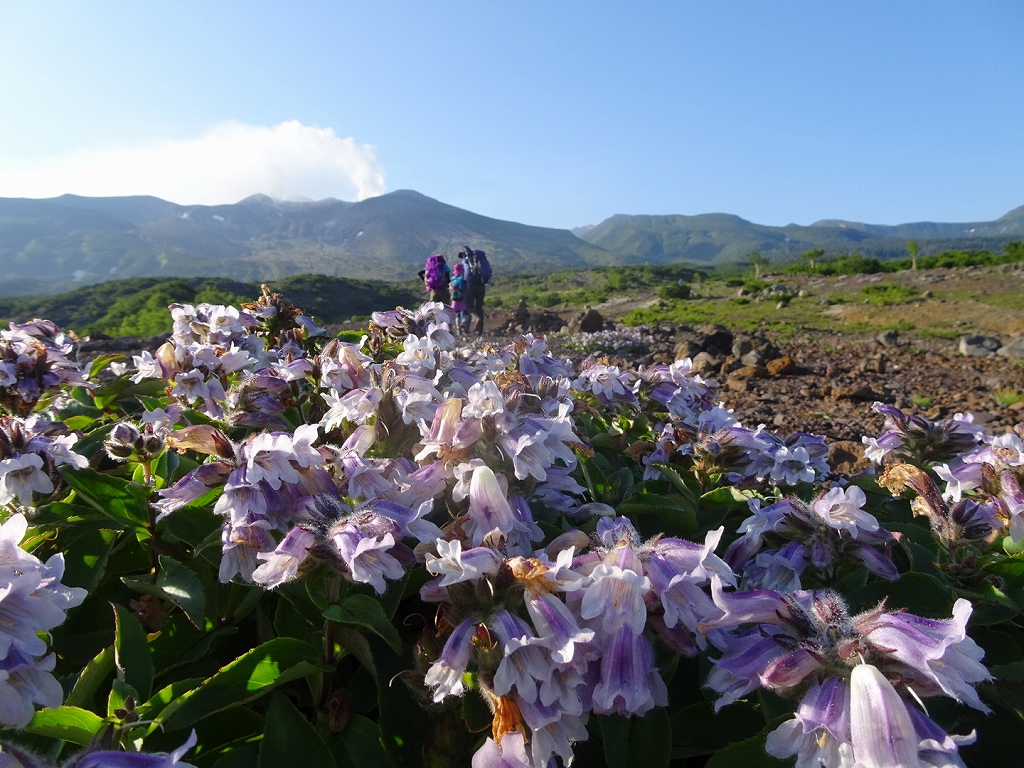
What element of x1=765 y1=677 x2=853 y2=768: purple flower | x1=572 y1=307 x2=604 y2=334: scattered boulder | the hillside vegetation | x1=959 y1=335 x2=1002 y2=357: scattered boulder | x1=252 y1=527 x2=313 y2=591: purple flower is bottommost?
the hillside vegetation

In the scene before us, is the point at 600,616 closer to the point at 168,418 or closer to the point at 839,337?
the point at 168,418

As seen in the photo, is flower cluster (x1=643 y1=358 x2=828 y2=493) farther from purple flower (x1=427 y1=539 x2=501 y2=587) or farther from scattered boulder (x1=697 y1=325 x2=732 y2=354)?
scattered boulder (x1=697 y1=325 x2=732 y2=354)

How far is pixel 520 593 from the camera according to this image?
108cm

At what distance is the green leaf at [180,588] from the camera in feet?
4.60

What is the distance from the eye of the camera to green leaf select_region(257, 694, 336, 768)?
1.19 m

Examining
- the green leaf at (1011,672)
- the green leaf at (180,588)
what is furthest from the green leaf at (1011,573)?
the green leaf at (180,588)

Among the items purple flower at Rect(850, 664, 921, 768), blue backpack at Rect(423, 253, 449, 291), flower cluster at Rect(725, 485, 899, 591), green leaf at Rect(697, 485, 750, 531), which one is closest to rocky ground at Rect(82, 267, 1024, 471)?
green leaf at Rect(697, 485, 750, 531)

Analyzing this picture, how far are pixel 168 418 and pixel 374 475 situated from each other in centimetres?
104

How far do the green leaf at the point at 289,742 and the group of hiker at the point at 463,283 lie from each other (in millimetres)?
13096

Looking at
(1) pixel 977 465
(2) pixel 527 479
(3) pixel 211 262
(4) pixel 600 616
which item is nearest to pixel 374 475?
(2) pixel 527 479

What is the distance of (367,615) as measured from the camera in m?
1.22

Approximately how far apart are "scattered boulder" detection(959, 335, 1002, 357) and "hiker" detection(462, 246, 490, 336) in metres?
11.4

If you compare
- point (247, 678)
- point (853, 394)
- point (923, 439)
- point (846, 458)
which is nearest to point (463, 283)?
point (853, 394)

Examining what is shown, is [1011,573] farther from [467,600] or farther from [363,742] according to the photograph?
[363,742]
